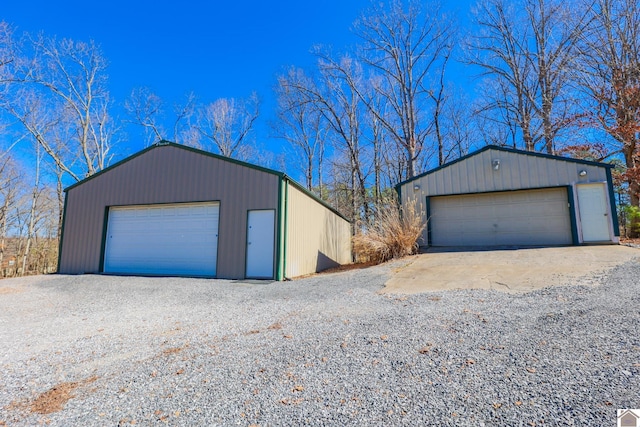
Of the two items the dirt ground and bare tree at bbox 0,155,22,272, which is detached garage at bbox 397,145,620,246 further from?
bare tree at bbox 0,155,22,272

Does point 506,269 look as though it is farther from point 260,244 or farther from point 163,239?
point 163,239

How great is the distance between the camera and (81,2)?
9.74m

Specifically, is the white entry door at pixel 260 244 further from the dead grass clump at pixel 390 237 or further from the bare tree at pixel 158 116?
the bare tree at pixel 158 116

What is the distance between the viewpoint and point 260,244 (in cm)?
755

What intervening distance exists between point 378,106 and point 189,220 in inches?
504

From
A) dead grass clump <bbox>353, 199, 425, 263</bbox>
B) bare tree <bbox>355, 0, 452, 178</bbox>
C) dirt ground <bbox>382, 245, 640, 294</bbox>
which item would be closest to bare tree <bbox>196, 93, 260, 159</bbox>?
bare tree <bbox>355, 0, 452, 178</bbox>

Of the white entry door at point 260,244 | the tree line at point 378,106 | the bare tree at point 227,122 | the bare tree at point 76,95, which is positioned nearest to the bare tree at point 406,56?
the tree line at point 378,106

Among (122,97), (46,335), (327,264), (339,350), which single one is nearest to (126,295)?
(46,335)

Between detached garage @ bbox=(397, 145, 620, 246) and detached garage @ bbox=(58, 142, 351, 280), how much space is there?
3.92m

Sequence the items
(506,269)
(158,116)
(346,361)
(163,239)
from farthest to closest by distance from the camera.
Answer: (158,116)
(163,239)
(506,269)
(346,361)

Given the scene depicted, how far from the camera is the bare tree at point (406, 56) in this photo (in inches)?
572

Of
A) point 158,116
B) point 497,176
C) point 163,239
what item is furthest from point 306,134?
point 163,239

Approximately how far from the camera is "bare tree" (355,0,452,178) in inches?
572

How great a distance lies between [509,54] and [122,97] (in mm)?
20188
